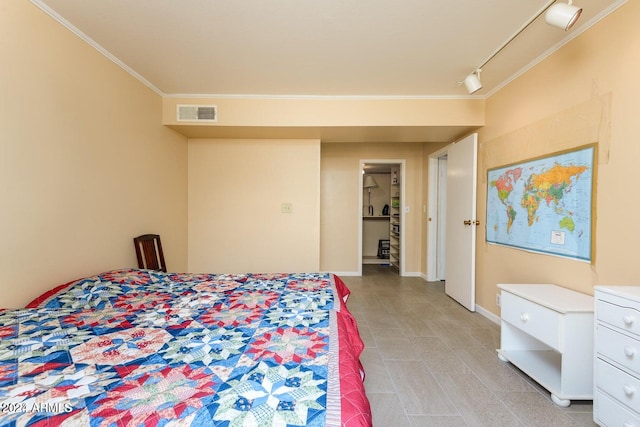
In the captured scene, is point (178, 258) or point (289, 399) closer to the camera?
point (289, 399)

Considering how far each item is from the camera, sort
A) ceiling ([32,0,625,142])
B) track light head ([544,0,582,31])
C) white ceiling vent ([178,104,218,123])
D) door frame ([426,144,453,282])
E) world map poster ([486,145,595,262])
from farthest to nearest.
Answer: door frame ([426,144,453,282]) → white ceiling vent ([178,104,218,123]) → world map poster ([486,145,595,262]) → ceiling ([32,0,625,142]) → track light head ([544,0,582,31])

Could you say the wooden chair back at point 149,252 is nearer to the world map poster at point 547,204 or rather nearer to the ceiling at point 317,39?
the ceiling at point 317,39

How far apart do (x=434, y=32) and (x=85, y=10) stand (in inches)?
91.5

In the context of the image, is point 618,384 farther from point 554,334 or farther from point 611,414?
point 554,334

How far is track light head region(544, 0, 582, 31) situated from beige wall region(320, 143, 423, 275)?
3.21m

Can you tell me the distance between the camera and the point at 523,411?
64.0 inches

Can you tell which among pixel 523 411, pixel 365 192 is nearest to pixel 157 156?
pixel 523 411

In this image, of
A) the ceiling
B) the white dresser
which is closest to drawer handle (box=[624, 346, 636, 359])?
the white dresser

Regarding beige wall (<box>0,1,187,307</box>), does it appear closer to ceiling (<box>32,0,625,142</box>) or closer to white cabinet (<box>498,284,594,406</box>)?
ceiling (<box>32,0,625,142</box>)

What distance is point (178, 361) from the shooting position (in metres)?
1.04

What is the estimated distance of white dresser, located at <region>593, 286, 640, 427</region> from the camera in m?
1.30

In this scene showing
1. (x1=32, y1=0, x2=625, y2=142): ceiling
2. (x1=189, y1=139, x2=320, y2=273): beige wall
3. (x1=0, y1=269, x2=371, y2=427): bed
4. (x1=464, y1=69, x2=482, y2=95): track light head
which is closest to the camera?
(x1=0, y1=269, x2=371, y2=427): bed

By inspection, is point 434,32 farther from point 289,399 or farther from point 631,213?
point 289,399

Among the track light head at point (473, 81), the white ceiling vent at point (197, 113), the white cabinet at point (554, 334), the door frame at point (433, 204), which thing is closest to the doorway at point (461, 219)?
the door frame at point (433, 204)
